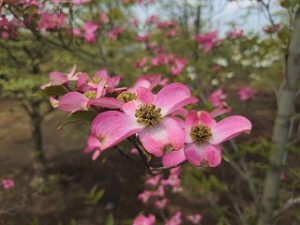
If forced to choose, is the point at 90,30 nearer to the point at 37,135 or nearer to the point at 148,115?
the point at 148,115

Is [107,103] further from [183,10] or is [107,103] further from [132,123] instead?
[183,10]

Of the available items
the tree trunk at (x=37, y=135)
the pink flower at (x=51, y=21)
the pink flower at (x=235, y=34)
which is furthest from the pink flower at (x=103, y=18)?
the tree trunk at (x=37, y=135)

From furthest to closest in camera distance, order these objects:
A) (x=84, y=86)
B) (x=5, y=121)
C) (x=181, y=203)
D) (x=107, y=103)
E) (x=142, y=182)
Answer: (x=5, y=121) → (x=142, y=182) → (x=181, y=203) → (x=84, y=86) → (x=107, y=103)

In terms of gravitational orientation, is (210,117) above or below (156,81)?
below

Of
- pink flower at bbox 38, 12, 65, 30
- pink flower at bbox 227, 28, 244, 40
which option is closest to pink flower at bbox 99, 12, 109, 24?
pink flower at bbox 227, 28, 244, 40

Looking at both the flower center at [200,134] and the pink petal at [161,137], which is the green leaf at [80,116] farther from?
the flower center at [200,134]

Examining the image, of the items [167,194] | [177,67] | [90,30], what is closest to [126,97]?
[90,30]

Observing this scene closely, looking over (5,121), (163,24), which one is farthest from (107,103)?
(5,121)
